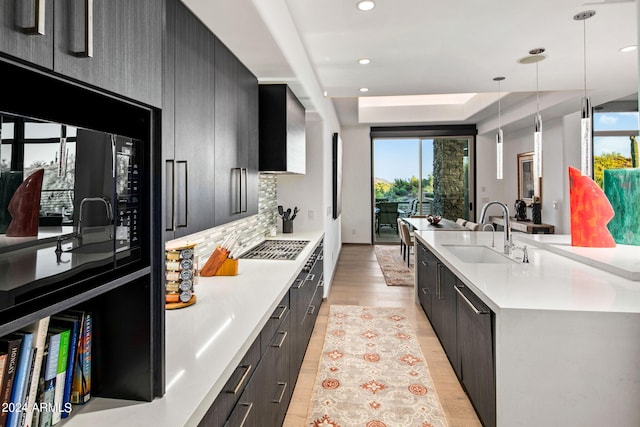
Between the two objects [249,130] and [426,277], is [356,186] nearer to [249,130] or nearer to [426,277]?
[426,277]

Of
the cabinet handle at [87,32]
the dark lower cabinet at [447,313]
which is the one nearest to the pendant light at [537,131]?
the dark lower cabinet at [447,313]

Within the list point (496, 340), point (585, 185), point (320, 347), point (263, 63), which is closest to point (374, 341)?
point (320, 347)

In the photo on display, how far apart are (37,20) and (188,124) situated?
3.25 ft

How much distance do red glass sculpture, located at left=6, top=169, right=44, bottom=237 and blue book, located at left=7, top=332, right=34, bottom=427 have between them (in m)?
0.25

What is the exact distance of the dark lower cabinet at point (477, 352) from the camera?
1.75 metres

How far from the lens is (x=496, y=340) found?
5.37 ft

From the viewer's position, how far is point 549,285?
6.23ft

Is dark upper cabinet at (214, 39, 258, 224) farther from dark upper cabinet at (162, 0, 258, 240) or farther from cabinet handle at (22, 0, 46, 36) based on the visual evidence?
cabinet handle at (22, 0, 46, 36)

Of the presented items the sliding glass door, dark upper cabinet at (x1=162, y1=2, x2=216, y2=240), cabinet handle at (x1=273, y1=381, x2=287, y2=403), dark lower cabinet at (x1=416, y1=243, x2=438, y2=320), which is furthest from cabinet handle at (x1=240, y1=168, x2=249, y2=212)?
the sliding glass door

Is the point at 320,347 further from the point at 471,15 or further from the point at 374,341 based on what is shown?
the point at 471,15

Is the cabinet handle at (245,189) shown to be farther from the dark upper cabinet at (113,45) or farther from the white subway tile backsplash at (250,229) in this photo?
the dark upper cabinet at (113,45)

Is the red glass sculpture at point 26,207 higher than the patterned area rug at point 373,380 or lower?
higher

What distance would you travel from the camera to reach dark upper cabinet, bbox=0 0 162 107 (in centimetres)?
52

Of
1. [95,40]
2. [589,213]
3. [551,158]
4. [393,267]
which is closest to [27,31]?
[95,40]
